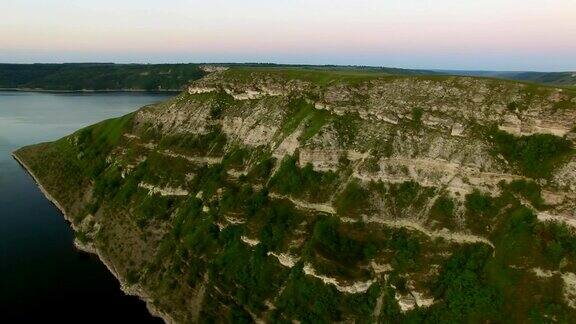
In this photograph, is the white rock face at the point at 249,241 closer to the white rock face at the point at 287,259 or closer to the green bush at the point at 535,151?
the white rock face at the point at 287,259

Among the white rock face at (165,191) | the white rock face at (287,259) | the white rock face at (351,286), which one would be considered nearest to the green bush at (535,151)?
the white rock face at (351,286)

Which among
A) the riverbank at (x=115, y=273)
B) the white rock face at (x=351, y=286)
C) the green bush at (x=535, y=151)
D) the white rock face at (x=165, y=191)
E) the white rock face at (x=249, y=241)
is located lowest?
the riverbank at (x=115, y=273)

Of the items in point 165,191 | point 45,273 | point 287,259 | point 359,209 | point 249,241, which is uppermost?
point 359,209

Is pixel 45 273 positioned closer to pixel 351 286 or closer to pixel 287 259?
pixel 287 259

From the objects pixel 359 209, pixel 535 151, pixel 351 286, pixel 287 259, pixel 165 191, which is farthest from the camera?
pixel 165 191

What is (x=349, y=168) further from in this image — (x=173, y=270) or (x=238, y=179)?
(x=173, y=270)

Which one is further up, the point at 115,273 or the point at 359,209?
the point at 359,209

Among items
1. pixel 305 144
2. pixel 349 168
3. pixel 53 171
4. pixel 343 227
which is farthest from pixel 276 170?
pixel 53 171

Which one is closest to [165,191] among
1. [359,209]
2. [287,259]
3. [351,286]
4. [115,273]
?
[115,273]
